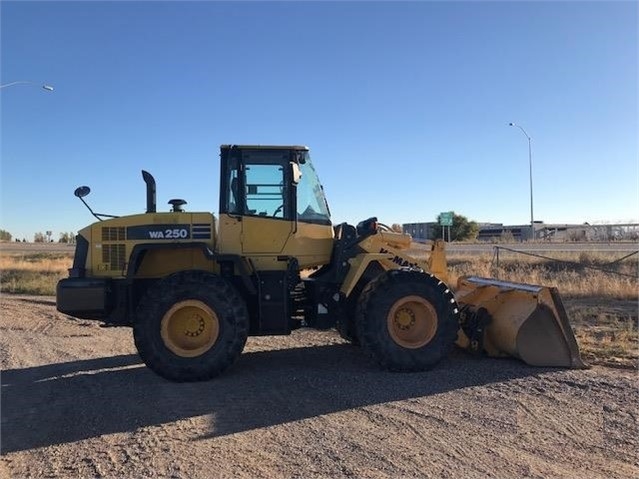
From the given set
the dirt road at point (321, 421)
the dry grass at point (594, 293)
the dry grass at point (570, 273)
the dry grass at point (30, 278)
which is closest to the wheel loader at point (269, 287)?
the dirt road at point (321, 421)

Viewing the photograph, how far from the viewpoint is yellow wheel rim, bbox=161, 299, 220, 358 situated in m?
7.55

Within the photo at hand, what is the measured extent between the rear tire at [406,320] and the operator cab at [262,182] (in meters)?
1.56

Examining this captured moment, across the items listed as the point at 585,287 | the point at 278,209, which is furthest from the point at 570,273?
the point at 278,209

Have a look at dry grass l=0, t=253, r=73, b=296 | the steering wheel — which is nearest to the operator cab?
the steering wheel

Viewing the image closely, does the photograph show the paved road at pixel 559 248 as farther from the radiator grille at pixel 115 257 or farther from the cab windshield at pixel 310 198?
the radiator grille at pixel 115 257

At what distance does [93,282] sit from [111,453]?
10.6 ft

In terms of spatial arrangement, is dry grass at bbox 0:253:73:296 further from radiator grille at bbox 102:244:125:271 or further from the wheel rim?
the wheel rim

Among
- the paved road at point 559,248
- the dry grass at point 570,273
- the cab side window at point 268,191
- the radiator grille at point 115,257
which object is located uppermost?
the cab side window at point 268,191

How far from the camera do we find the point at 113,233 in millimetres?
8023

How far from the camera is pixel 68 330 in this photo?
→ 1257 centimetres

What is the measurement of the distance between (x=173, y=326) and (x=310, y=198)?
258 cm

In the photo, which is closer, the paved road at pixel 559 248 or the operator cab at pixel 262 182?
the operator cab at pixel 262 182

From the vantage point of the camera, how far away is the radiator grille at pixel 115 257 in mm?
8008

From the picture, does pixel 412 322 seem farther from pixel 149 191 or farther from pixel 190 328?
pixel 149 191
